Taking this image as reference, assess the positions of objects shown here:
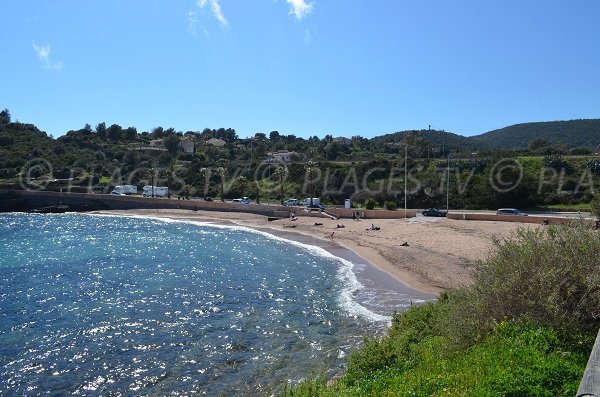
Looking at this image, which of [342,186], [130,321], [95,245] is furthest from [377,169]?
[130,321]

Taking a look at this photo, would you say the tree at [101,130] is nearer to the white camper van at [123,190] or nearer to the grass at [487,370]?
the white camper van at [123,190]

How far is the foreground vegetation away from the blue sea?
4636 mm

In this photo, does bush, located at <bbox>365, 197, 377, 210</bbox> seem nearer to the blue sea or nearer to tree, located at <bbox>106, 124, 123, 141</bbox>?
the blue sea

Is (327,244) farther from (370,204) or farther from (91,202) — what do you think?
(91,202)

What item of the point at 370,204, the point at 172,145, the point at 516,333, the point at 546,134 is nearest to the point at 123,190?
the point at 172,145

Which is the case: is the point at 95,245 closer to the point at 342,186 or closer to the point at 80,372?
the point at 80,372

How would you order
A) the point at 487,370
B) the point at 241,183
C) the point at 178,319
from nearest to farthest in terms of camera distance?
the point at 487,370, the point at 178,319, the point at 241,183

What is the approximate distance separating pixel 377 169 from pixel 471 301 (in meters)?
67.7

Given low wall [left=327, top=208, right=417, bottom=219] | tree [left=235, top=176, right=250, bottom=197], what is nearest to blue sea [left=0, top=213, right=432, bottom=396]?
low wall [left=327, top=208, right=417, bottom=219]

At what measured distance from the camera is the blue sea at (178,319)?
14.9 meters

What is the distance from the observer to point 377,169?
77.7m

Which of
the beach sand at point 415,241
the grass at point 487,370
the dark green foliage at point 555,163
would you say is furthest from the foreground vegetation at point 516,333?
the dark green foliage at point 555,163

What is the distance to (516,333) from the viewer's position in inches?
370

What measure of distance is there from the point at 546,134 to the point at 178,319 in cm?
17605
